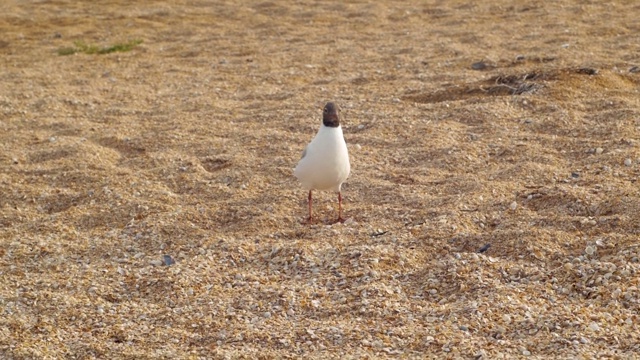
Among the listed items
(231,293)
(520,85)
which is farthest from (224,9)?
(231,293)

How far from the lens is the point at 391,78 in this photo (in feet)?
26.2

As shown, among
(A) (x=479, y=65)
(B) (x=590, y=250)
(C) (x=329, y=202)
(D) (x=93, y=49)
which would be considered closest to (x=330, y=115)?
(C) (x=329, y=202)

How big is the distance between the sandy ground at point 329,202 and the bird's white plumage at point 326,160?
319 millimetres

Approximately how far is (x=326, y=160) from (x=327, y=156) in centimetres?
2

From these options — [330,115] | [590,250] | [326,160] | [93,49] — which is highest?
[330,115]

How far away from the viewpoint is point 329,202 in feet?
17.0

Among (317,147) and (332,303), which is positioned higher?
(317,147)

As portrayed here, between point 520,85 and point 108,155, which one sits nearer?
point 108,155

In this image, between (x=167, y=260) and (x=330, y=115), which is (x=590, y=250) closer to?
(x=330, y=115)

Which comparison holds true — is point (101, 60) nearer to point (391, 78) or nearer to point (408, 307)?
point (391, 78)

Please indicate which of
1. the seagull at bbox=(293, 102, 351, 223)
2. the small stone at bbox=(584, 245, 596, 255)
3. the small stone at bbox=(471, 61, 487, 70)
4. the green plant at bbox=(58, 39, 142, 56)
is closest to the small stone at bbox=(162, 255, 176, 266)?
the seagull at bbox=(293, 102, 351, 223)

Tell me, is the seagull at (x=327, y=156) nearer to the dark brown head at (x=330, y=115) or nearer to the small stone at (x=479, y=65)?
the dark brown head at (x=330, y=115)

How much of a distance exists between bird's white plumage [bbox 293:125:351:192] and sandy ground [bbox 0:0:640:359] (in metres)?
0.32

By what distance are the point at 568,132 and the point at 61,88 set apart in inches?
201
